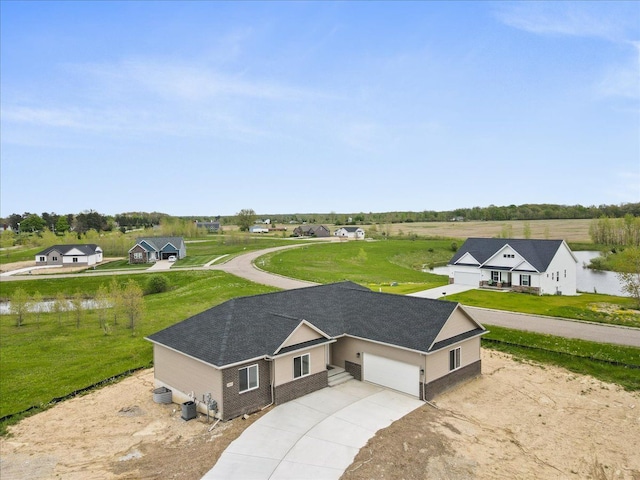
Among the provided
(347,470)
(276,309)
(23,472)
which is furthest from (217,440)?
(276,309)

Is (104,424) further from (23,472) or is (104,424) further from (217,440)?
(217,440)

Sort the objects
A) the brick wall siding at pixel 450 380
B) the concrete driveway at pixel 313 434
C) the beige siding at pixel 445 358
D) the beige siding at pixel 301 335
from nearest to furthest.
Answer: the concrete driveway at pixel 313 434
the beige siding at pixel 301 335
the brick wall siding at pixel 450 380
the beige siding at pixel 445 358

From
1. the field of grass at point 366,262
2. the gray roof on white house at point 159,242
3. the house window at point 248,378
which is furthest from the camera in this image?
the gray roof on white house at point 159,242

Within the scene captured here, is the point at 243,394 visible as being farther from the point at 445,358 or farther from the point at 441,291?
the point at 441,291

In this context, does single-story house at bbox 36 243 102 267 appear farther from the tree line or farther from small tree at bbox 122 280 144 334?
small tree at bbox 122 280 144 334

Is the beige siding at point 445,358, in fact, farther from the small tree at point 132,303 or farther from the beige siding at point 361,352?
the small tree at point 132,303

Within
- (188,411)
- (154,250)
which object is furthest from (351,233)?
(188,411)

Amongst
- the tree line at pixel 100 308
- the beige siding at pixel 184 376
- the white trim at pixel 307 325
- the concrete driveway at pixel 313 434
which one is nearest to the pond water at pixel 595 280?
the concrete driveway at pixel 313 434
